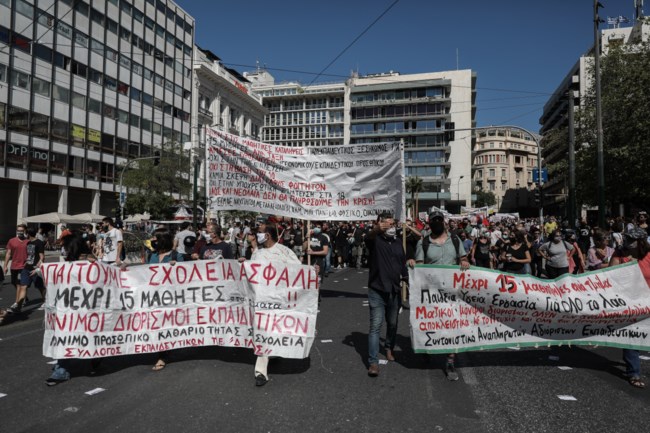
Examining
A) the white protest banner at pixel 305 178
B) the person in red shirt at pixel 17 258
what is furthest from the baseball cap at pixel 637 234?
the person in red shirt at pixel 17 258

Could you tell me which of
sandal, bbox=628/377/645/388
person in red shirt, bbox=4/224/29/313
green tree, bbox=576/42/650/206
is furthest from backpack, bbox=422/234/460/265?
green tree, bbox=576/42/650/206

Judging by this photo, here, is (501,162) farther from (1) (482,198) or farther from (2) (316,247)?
(2) (316,247)

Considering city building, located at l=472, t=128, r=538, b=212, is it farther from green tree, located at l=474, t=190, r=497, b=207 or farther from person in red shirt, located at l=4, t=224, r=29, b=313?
person in red shirt, located at l=4, t=224, r=29, b=313

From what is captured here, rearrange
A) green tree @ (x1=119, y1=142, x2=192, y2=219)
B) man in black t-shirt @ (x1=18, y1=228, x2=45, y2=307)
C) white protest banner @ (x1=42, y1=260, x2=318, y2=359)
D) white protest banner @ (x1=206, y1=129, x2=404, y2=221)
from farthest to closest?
green tree @ (x1=119, y1=142, x2=192, y2=219)
white protest banner @ (x1=206, y1=129, x2=404, y2=221)
man in black t-shirt @ (x1=18, y1=228, x2=45, y2=307)
white protest banner @ (x1=42, y1=260, x2=318, y2=359)

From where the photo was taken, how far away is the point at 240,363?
5664 millimetres

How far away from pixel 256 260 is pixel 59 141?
39.4 metres

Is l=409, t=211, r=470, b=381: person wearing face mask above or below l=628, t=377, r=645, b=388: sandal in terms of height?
above

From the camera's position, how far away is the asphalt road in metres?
4.00

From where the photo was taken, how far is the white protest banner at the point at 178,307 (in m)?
5.26

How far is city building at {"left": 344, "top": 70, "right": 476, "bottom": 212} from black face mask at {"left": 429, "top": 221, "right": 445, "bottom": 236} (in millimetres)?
73904

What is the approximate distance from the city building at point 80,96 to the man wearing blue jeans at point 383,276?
1146 inches

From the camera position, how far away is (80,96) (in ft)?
134

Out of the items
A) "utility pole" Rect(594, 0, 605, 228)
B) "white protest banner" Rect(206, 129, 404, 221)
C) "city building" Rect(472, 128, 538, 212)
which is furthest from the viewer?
"city building" Rect(472, 128, 538, 212)

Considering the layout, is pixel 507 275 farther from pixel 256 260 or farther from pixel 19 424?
pixel 19 424
